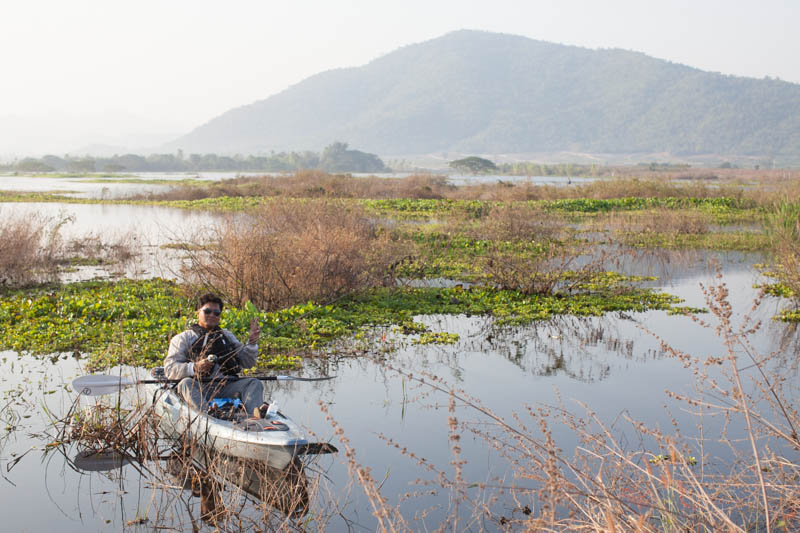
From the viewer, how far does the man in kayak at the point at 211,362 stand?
303 inches

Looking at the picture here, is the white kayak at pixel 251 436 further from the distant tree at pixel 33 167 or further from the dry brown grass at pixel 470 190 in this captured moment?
the distant tree at pixel 33 167

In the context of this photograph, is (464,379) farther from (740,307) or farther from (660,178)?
(660,178)

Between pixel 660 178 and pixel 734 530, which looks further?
pixel 660 178

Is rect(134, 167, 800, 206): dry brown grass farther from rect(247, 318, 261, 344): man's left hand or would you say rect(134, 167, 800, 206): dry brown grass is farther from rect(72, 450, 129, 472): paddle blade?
rect(72, 450, 129, 472): paddle blade

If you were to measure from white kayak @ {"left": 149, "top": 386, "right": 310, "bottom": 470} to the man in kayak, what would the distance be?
0.18 metres

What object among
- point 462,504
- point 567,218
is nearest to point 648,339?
point 462,504

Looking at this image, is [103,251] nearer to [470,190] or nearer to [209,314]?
[209,314]

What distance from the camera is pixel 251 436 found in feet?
23.2

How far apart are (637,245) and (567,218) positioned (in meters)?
7.65

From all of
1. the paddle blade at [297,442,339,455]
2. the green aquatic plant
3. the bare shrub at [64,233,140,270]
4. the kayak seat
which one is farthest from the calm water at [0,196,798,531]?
the bare shrub at [64,233,140,270]

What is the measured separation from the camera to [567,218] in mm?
32344

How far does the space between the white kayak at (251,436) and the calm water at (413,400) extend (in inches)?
18.8

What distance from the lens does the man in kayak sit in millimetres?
7699

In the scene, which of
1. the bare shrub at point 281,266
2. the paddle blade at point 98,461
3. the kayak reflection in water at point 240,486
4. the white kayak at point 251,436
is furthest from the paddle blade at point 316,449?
the bare shrub at point 281,266
